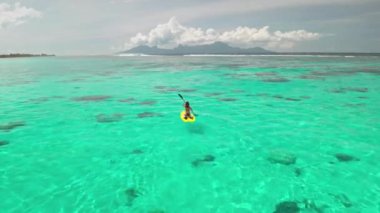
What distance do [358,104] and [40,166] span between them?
82.3 feet

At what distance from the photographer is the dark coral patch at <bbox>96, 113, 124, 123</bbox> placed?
19875 millimetres

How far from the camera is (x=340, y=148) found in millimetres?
14461

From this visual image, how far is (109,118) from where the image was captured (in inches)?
803

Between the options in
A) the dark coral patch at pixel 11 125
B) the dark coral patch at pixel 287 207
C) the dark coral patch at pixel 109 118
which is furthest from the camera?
the dark coral patch at pixel 109 118

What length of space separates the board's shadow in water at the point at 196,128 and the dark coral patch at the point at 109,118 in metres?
5.56

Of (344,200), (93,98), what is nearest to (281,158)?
(344,200)

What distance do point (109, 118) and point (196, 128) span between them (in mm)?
6847

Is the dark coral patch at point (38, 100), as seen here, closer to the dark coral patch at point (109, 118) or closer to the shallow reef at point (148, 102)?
the dark coral patch at point (109, 118)

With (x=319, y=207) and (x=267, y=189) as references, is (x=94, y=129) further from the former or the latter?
(x=319, y=207)

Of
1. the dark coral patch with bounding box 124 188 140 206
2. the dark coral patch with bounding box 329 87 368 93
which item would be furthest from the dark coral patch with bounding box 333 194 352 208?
the dark coral patch with bounding box 329 87 368 93

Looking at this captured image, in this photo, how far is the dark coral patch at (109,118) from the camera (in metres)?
19.9

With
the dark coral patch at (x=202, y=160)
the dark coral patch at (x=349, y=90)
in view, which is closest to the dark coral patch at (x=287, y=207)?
the dark coral patch at (x=202, y=160)

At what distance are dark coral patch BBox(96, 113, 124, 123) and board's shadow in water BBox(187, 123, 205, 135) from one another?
18.2 ft

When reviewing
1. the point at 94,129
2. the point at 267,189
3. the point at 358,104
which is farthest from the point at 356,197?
the point at 358,104
